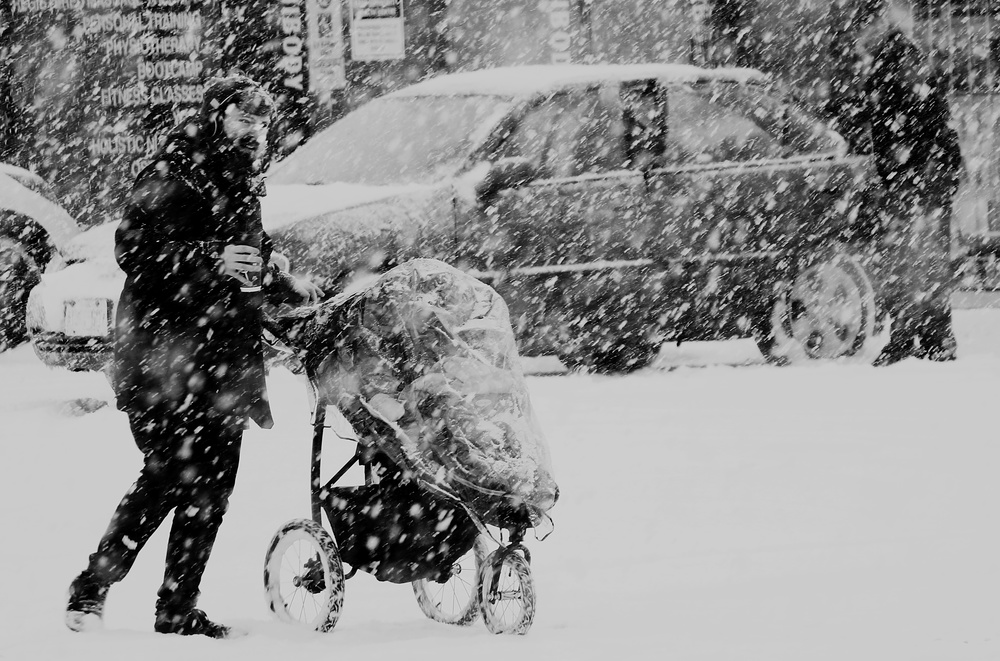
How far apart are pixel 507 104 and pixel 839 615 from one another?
202 inches

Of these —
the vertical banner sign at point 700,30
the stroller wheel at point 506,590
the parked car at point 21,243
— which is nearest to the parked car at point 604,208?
the parked car at point 21,243

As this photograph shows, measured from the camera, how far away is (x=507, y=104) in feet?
30.9

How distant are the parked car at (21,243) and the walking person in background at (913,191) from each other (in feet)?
18.5

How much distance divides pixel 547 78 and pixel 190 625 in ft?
18.4

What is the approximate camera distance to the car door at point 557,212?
9133 mm

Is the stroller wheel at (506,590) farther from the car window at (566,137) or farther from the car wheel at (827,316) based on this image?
the car wheel at (827,316)

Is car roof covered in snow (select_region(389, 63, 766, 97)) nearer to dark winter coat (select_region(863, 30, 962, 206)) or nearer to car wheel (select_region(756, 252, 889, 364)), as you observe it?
dark winter coat (select_region(863, 30, 962, 206))

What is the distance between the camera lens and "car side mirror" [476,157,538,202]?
8.87 meters

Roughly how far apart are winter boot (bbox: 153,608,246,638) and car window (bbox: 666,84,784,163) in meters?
5.52

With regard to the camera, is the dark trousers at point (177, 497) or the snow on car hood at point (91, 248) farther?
the snow on car hood at point (91, 248)

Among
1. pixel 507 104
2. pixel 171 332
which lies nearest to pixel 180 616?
pixel 171 332

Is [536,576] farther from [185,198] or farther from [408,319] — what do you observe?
[185,198]

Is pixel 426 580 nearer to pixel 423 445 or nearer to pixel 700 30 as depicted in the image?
pixel 423 445

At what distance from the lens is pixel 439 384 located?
4.61 meters
